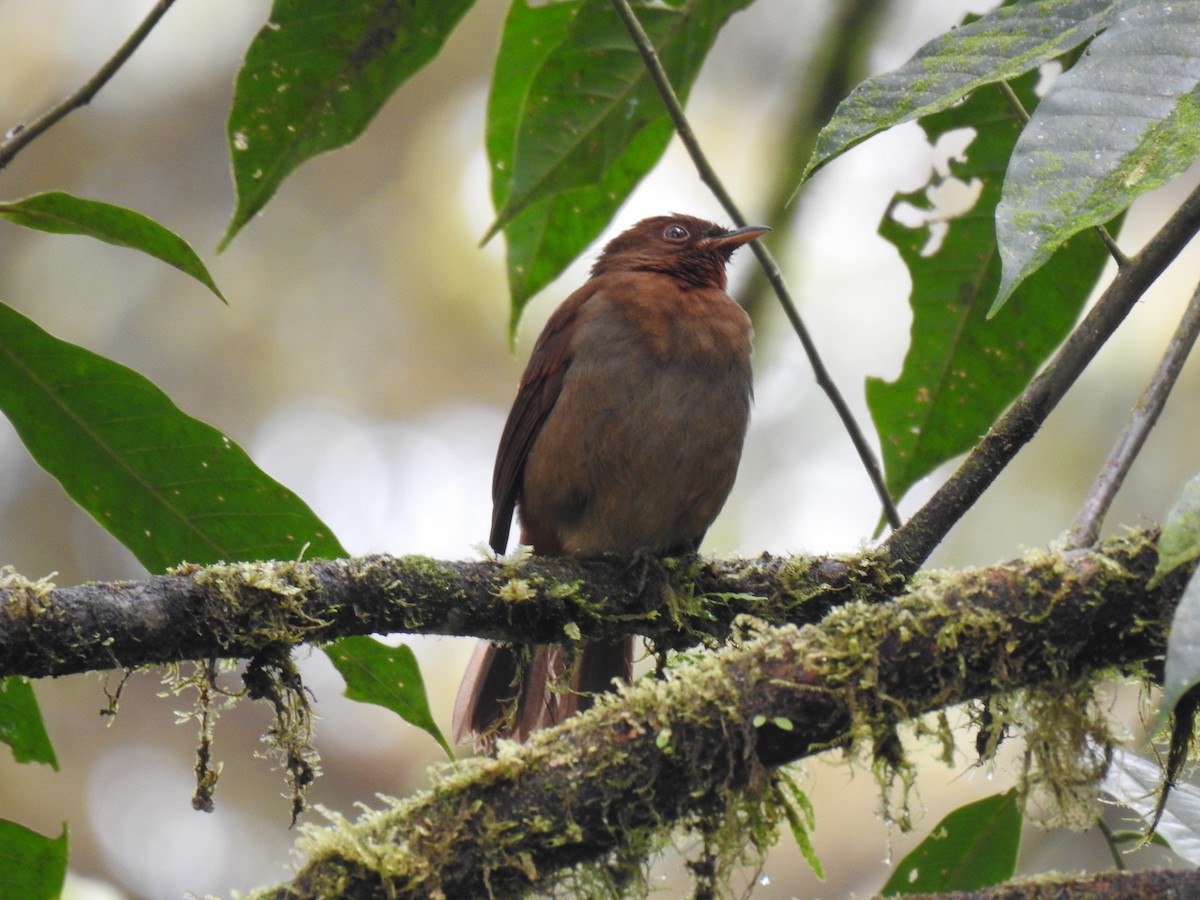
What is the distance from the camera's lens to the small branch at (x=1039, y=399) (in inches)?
87.4

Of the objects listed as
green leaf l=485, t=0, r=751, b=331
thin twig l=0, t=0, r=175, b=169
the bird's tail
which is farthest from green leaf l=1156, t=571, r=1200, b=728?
the bird's tail

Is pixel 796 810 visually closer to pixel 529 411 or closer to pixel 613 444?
pixel 613 444

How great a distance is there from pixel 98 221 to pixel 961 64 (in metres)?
1.50

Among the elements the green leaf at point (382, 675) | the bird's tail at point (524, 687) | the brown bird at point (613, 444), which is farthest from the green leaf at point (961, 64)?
the bird's tail at point (524, 687)

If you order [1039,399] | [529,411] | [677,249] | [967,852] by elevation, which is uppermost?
[677,249]

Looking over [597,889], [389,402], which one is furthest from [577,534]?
[389,402]

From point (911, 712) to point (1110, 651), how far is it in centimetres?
30

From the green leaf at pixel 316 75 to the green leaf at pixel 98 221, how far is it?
1.09 ft

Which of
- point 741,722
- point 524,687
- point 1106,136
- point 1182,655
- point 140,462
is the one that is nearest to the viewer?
point 1182,655

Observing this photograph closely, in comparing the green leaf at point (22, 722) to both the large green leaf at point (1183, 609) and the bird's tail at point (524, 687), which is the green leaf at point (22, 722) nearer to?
the bird's tail at point (524, 687)

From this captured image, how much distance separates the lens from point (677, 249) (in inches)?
179

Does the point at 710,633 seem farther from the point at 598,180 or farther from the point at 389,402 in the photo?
the point at 389,402

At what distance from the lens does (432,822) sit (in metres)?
1.84

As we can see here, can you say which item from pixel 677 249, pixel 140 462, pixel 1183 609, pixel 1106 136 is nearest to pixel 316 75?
pixel 140 462
